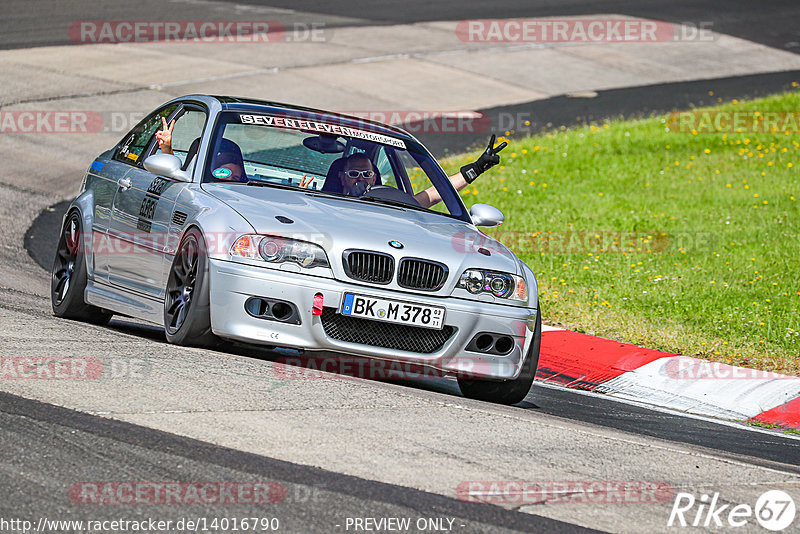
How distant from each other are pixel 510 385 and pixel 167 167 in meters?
2.46

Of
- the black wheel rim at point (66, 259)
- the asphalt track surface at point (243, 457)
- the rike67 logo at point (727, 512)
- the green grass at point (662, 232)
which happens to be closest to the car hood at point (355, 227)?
the asphalt track surface at point (243, 457)

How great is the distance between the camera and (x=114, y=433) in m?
4.91

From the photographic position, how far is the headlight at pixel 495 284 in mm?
6809

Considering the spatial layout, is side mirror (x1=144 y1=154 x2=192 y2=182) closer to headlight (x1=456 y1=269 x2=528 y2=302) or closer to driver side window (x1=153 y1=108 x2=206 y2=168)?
driver side window (x1=153 y1=108 x2=206 y2=168)

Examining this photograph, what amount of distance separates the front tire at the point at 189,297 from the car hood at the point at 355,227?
1.10 ft

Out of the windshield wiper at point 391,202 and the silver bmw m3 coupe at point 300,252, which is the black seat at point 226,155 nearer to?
the silver bmw m3 coupe at point 300,252

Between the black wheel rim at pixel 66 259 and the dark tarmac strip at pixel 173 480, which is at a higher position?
A: the dark tarmac strip at pixel 173 480

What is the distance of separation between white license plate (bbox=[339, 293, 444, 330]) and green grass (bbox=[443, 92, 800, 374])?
349cm

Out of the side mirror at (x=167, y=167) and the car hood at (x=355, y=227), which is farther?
the side mirror at (x=167, y=167)

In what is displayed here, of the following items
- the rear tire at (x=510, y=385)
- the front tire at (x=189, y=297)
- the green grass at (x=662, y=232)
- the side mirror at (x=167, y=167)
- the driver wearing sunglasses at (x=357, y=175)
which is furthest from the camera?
the green grass at (x=662, y=232)

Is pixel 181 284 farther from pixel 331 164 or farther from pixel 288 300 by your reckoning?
pixel 331 164

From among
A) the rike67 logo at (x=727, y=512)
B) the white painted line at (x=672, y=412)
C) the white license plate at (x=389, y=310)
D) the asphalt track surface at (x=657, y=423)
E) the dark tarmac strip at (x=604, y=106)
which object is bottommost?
the dark tarmac strip at (x=604, y=106)

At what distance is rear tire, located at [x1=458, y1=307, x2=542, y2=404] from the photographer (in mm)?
7133

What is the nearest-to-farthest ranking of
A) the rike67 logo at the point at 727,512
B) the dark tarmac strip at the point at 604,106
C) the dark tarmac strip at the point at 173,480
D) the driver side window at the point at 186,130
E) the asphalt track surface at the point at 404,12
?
the dark tarmac strip at the point at 173,480 < the rike67 logo at the point at 727,512 < the driver side window at the point at 186,130 < the dark tarmac strip at the point at 604,106 < the asphalt track surface at the point at 404,12
